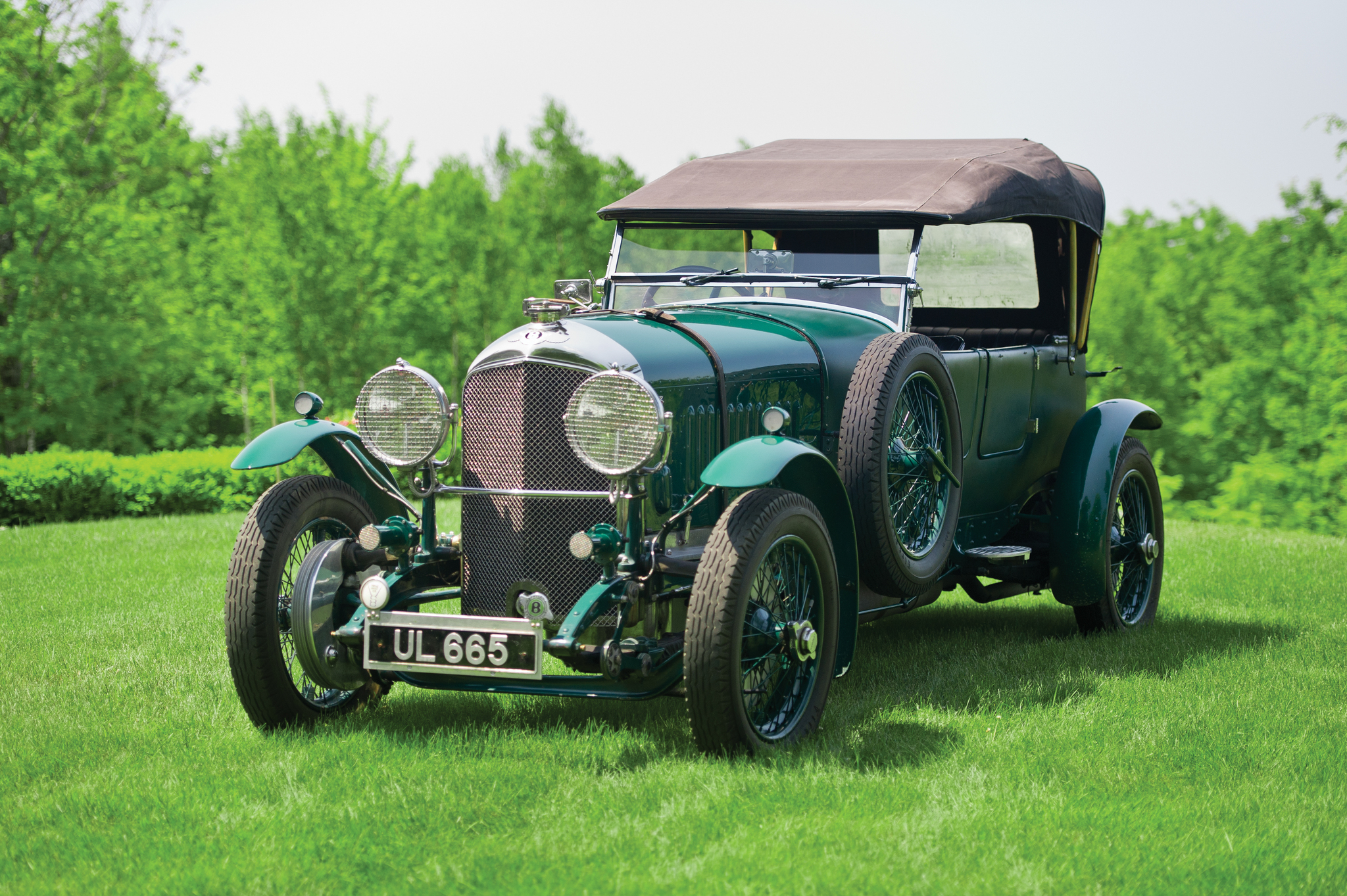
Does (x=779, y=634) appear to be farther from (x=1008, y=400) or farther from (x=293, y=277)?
(x=293, y=277)

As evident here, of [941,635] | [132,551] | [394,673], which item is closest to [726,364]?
[394,673]

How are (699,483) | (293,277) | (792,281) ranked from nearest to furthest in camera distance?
(699,483), (792,281), (293,277)

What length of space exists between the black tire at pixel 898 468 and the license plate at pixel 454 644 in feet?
4.73

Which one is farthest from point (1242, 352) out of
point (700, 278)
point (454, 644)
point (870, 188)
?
point (454, 644)

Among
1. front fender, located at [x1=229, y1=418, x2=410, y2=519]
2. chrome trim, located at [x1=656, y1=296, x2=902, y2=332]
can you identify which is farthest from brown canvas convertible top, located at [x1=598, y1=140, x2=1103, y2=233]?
front fender, located at [x1=229, y1=418, x2=410, y2=519]

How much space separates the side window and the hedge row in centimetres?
714

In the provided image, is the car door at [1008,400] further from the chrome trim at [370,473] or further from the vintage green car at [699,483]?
the chrome trim at [370,473]

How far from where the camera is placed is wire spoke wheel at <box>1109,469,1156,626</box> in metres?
6.83

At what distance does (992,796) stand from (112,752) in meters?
3.12

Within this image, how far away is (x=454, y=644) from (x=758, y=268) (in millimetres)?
2660

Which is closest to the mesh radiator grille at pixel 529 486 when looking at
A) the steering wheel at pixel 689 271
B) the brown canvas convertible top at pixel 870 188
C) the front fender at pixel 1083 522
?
the steering wheel at pixel 689 271

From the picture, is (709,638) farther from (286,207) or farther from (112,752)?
(286,207)

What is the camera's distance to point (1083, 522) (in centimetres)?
624

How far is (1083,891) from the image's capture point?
3.30 m
